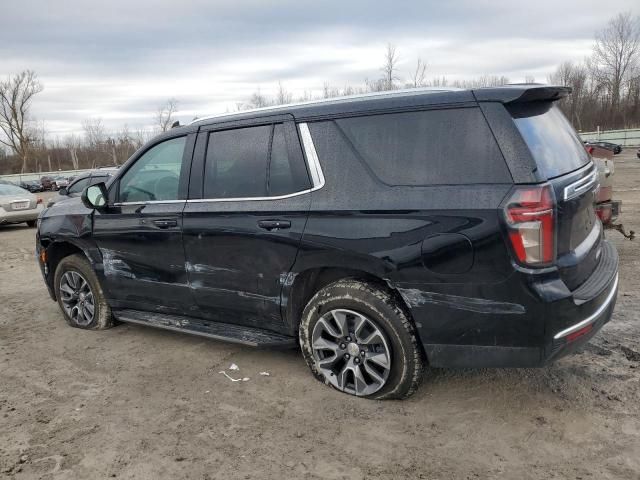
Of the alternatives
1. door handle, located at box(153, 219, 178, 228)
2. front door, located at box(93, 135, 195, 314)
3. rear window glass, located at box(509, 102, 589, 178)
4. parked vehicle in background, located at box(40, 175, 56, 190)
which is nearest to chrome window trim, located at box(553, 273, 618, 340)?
rear window glass, located at box(509, 102, 589, 178)

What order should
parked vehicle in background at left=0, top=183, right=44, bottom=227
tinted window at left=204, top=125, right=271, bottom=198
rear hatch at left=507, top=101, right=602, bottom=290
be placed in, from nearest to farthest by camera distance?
rear hatch at left=507, top=101, right=602, bottom=290 → tinted window at left=204, top=125, right=271, bottom=198 → parked vehicle in background at left=0, top=183, right=44, bottom=227

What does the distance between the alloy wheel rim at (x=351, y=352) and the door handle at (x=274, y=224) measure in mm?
643

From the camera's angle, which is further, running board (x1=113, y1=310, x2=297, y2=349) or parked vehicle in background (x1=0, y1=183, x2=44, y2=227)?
parked vehicle in background (x1=0, y1=183, x2=44, y2=227)

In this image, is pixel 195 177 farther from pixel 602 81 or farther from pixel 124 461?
pixel 602 81

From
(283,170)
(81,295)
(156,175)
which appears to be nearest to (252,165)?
(283,170)

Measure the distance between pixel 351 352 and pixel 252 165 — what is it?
1.49 m

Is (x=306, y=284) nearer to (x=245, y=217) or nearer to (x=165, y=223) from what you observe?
(x=245, y=217)

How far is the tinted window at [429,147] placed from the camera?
2.92m

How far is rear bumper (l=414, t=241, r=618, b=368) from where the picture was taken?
2807 mm

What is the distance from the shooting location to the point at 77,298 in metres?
5.22

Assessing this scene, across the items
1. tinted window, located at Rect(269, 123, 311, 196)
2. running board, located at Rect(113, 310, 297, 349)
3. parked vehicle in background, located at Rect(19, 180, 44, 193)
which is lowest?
running board, located at Rect(113, 310, 297, 349)

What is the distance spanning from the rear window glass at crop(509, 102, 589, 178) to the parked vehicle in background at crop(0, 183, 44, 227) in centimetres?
1387

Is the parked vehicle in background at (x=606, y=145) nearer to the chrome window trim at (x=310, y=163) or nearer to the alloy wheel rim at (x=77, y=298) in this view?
the chrome window trim at (x=310, y=163)

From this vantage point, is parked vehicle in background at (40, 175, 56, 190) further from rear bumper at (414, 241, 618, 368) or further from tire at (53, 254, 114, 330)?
rear bumper at (414, 241, 618, 368)
